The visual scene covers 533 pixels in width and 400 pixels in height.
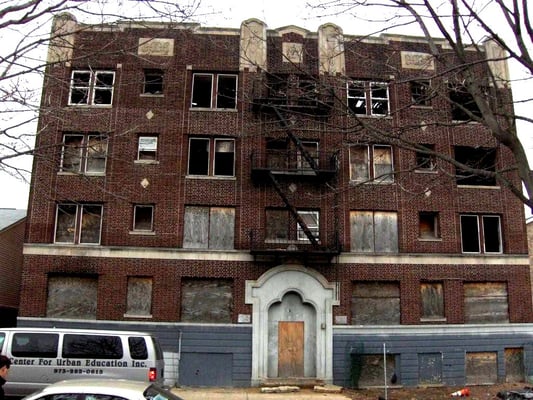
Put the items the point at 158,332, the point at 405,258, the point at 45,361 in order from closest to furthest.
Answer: the point at 45,361, the point at 158,332, the point at 405,258

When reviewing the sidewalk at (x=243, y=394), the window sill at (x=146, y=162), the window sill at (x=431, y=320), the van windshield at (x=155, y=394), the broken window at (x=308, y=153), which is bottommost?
the sidewalk at (x=243, y=394)

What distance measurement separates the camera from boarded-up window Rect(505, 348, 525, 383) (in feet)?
78.7

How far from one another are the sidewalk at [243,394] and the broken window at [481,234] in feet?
31.9

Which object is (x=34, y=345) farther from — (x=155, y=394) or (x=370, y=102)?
(x=370, y=102)

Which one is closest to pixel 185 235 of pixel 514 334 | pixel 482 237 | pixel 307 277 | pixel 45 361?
pixel 307 277

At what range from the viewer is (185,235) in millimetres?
23562

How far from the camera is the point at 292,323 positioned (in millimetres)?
23438

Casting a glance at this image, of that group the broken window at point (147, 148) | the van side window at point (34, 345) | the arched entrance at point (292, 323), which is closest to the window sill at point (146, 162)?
the broken window at point (147, 148)

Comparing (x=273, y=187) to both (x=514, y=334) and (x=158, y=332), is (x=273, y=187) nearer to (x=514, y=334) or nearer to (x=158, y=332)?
(x=158, y=332)

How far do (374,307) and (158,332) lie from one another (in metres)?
9.42

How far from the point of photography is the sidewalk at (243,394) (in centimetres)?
1925

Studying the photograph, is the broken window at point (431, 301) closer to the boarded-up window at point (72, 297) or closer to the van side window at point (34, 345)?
the boarded-up window at point (72, 297)

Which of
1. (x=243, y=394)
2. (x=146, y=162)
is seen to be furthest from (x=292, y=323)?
(x=146, y=162)

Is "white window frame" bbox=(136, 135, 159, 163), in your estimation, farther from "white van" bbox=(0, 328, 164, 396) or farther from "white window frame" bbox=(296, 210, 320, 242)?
"white van" bbox=(0, 328, 164, 396)
